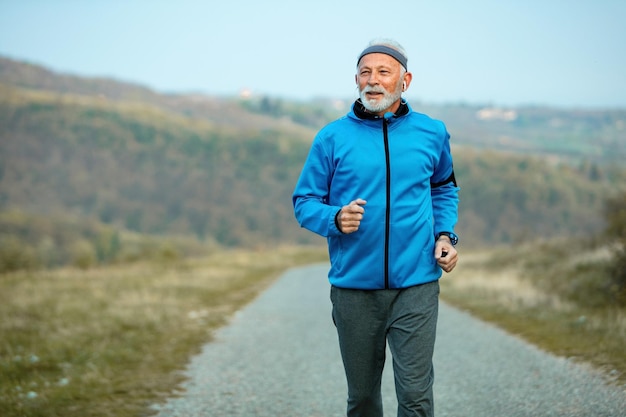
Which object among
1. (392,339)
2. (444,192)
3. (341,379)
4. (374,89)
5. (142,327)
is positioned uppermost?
(374,89)

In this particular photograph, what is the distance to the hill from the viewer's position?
394 ft

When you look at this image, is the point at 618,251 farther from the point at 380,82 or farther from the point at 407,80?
the point at 380,82

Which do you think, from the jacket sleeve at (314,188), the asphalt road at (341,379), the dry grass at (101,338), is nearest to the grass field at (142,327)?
the dry grass at (101,338)

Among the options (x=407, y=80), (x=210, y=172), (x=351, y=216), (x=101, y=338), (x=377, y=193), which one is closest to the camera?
(x=351, y=216)

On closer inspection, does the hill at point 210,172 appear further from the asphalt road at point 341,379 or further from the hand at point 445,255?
the hand at point 445,255

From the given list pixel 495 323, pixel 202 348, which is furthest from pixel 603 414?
pixel 495 323

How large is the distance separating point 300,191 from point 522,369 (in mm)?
4664

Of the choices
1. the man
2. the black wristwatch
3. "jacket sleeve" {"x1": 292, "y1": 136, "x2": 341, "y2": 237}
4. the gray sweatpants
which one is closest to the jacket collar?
the man

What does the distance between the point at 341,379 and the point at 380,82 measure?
4359 millimetres

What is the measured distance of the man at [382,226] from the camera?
137 inches

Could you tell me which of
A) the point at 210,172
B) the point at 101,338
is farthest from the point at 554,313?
the point at 210,172

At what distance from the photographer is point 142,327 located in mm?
11250

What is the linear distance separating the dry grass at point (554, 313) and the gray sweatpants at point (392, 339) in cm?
354

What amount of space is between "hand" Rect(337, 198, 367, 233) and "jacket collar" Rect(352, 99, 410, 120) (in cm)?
48
